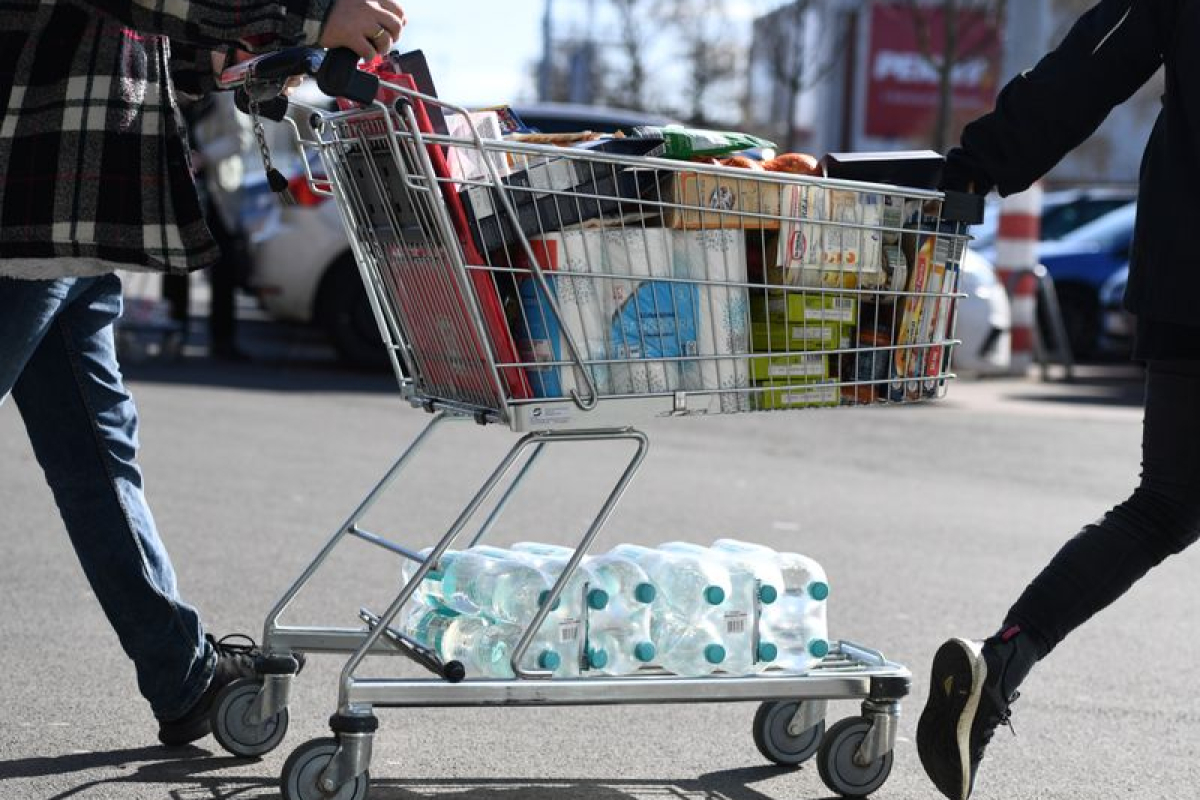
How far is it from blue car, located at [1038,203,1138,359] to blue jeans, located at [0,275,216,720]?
582 inches

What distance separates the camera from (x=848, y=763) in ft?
13.0

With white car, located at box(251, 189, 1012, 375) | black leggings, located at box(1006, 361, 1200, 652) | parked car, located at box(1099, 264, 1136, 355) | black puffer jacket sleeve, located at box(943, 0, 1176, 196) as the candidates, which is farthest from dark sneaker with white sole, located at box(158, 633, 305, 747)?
parked car, located at box(1099, 264, 1136, 355)

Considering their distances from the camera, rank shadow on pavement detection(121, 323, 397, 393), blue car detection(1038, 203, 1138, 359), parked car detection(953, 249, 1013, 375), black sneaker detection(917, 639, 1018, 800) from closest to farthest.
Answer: black sneaker detection(917, 639, 1018, 800)
shadow on pavement detection(121, 323, 397, 393)
parked car detection(953, 249, 1013, 375)
blue car detection(1038, 203, 1138, 359)

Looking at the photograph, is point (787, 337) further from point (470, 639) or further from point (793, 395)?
point (470, 639)

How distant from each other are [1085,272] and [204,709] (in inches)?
590

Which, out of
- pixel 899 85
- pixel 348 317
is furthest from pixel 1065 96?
pixel 899 85

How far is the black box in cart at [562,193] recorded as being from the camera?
357 centimetres

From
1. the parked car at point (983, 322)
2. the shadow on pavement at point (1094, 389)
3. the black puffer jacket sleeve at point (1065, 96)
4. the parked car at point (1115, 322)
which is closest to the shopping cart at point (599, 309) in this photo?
the black puffer jacket sleeve at point (1065, 96)

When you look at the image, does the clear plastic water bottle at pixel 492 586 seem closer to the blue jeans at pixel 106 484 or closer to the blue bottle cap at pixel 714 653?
the blue bottle cap at pixel 714 653

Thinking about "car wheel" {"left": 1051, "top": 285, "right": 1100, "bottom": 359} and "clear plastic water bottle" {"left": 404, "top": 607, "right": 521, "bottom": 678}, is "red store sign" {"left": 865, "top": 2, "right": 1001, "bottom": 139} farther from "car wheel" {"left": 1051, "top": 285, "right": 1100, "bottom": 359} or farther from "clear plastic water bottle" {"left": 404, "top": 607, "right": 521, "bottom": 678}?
"clear plastic water bottle" {"left": 404, "top": 607, "right": 521, "bottom": 678}

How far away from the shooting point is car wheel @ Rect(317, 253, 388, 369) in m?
12.7

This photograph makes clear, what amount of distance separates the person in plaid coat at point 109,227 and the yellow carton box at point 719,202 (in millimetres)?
633

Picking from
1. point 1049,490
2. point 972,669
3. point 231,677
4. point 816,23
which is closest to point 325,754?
point 231,677

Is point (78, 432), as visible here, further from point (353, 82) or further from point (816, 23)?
point (816, 23)
